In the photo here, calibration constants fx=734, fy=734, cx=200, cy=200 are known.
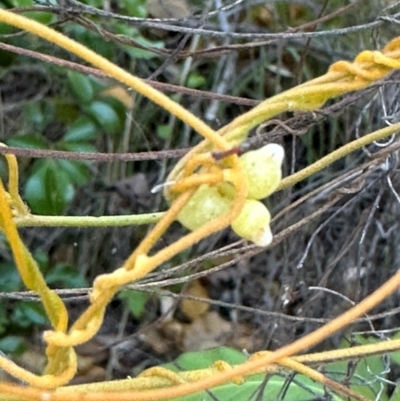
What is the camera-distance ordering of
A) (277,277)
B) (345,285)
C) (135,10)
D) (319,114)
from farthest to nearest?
1. (277,277)
2. (345,285)
3. (135,10)
4. (319,114)

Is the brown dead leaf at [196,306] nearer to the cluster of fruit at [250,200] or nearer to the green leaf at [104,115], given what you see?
the green leaf at [104,115]

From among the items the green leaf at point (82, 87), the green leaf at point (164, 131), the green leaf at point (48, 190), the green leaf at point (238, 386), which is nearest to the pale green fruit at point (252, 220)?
the green leaf at point (238, 386)

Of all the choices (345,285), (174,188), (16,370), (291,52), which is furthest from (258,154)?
(291,52)

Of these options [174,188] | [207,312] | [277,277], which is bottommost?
[207,312]

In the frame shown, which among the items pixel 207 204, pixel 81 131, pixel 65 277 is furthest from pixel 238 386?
pixel 207 204

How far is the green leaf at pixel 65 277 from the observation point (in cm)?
113

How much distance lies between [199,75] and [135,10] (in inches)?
13.6

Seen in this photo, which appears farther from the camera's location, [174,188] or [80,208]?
[80,208]

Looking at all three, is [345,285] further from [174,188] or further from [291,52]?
[174,188]

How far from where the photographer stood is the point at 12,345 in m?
1.12

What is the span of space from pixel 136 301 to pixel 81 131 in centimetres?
32

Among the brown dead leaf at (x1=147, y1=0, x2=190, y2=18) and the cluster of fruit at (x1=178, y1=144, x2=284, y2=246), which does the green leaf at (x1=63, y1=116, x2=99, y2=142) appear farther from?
the cluster of fruit at (x1=178, y1=144, x2=284, y2=246)

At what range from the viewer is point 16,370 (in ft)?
Result: 1.45

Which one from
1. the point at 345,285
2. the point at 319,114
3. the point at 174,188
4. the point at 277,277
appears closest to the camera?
the point at 174,188
